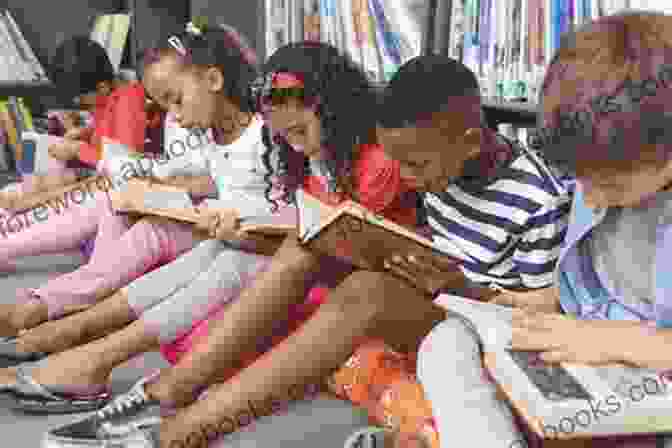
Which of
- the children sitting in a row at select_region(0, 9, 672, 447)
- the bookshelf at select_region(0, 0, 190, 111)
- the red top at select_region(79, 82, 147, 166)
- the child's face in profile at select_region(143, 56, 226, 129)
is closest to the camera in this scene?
the children sitting in a row at select_region(0, 9, 672, 447)

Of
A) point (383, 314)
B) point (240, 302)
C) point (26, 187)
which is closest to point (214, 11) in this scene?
point (26, 187)

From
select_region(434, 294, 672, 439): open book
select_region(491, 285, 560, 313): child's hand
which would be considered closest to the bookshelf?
select_region(491, 285, 560, 313): child's hand

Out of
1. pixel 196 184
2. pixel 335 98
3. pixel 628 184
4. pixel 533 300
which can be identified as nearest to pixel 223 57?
pixel 196 184

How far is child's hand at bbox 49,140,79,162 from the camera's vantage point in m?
2.02

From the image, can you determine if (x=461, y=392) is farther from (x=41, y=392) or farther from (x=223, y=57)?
(x=223, y=57)

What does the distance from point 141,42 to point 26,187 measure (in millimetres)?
623

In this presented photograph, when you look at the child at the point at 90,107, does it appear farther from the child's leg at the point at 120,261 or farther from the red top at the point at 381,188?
the red top at the point at 381,188

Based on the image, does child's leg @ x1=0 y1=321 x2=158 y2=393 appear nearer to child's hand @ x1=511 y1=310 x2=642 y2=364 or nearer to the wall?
child's hand @ x1=511 y1=310 x2=642 y2=364

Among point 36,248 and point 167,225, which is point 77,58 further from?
point 167,225

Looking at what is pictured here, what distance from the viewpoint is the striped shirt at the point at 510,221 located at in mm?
910

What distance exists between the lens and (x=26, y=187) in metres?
1.99

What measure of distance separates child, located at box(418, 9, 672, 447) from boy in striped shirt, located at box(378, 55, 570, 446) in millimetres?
97

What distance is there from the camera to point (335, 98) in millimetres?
1203

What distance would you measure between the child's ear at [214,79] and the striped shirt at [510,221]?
602 millimetres
